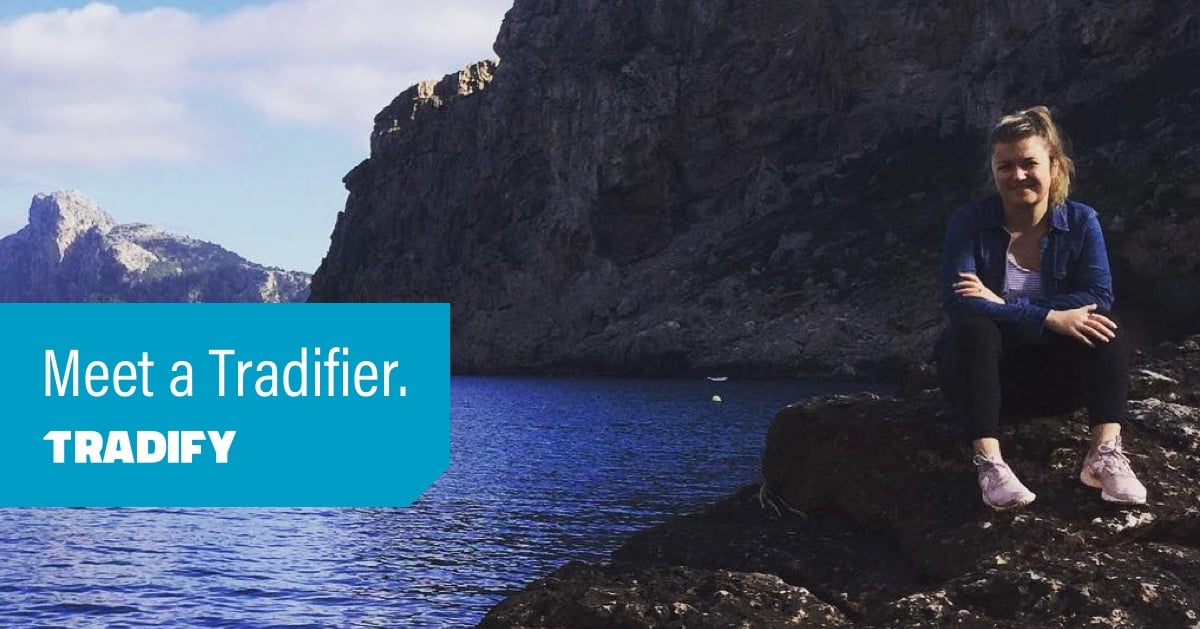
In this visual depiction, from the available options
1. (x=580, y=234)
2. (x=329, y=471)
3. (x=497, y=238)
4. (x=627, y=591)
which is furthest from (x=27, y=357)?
(x=497, y=238)

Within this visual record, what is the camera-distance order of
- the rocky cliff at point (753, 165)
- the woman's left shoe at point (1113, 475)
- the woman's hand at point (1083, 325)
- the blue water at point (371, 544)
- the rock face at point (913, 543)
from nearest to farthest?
the rock face at point (913, 543)
the woman's left shoe at point (1113, 475)
the woman's hand at point (1083, 325)
the blue water at point (371, 544)
the rocky cliff at point (753, 165)

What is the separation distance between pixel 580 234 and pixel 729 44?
3732cm

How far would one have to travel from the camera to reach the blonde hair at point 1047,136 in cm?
830

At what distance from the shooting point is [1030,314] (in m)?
7.96

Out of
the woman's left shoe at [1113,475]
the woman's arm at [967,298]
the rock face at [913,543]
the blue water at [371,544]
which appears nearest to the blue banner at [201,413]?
the blue water at [371,544]

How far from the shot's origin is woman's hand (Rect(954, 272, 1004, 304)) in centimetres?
816

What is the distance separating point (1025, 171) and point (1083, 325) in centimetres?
125

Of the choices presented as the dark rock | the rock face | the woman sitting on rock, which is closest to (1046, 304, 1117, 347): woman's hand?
the woman sitting on rock

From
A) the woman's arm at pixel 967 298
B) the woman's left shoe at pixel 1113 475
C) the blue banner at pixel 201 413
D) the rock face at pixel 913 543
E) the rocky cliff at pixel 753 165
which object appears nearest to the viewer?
the rock face at pixel 913 543

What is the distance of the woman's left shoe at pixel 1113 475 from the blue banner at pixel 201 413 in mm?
22072

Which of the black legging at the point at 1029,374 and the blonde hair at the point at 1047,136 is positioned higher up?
the blonde hair at the point at 1047,136

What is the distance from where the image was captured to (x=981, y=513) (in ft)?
26.1

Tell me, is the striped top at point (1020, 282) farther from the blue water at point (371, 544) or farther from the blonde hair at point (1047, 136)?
the blue water at point (371, 544)

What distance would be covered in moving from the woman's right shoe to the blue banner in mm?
21644
